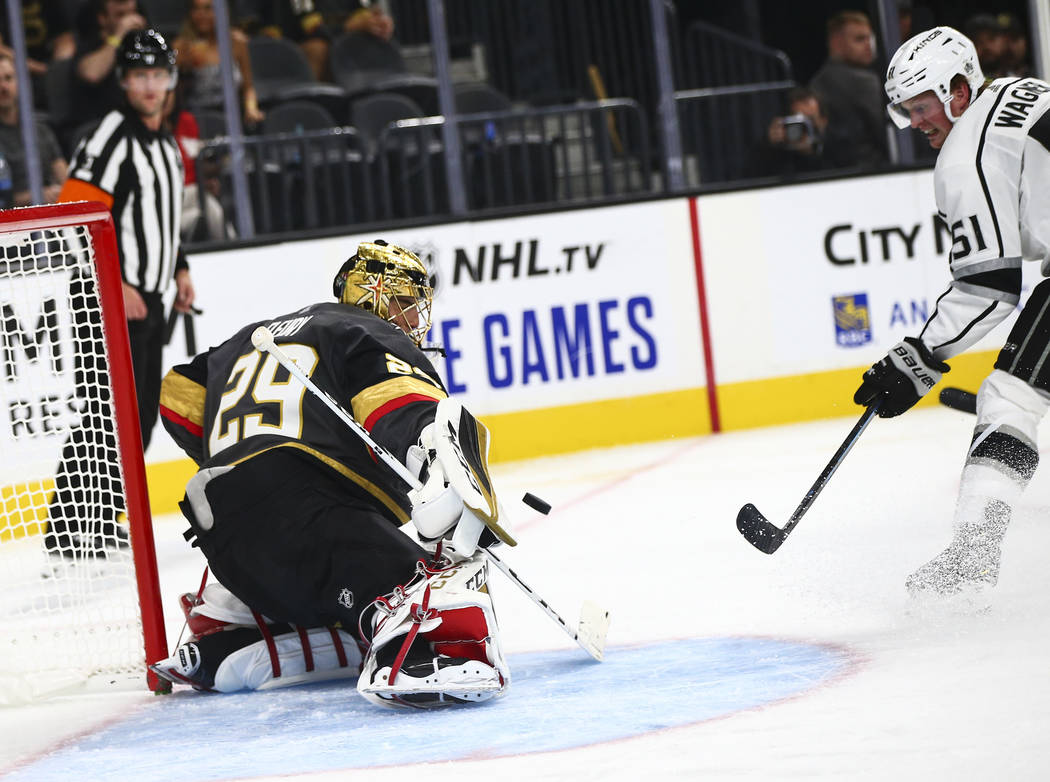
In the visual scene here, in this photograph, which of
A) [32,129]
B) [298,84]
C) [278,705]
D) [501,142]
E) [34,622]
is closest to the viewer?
[278,705]

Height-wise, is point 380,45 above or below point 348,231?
above

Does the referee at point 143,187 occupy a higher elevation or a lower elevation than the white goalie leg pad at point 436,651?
higher

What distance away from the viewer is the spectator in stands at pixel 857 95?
21.6 ft

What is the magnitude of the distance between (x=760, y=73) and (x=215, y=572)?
5163 millimetres

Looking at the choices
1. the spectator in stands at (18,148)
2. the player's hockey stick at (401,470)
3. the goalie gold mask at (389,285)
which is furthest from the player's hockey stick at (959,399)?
the spectator in stands at (18,148)

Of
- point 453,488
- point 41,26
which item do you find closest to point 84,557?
point 453,488

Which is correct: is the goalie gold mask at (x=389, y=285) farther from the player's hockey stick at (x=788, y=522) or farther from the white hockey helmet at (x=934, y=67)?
the white hockey helmet at (x=934, y=67)

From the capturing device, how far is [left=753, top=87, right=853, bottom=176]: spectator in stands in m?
6.45

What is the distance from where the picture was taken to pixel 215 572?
2.64 meters

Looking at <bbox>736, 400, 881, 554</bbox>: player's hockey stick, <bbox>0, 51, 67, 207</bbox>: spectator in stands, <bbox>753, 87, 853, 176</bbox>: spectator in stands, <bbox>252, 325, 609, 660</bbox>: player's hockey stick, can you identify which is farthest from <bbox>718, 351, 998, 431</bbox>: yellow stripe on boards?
<bbox>252, 325, 609, 660</bbox>: player's hockey stick

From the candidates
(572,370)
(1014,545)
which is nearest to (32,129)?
(572,370)

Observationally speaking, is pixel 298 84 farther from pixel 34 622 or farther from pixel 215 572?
pixel 215 572

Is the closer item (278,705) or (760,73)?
(278,705)

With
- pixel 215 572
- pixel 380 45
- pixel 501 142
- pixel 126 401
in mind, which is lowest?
pixel 215 572
